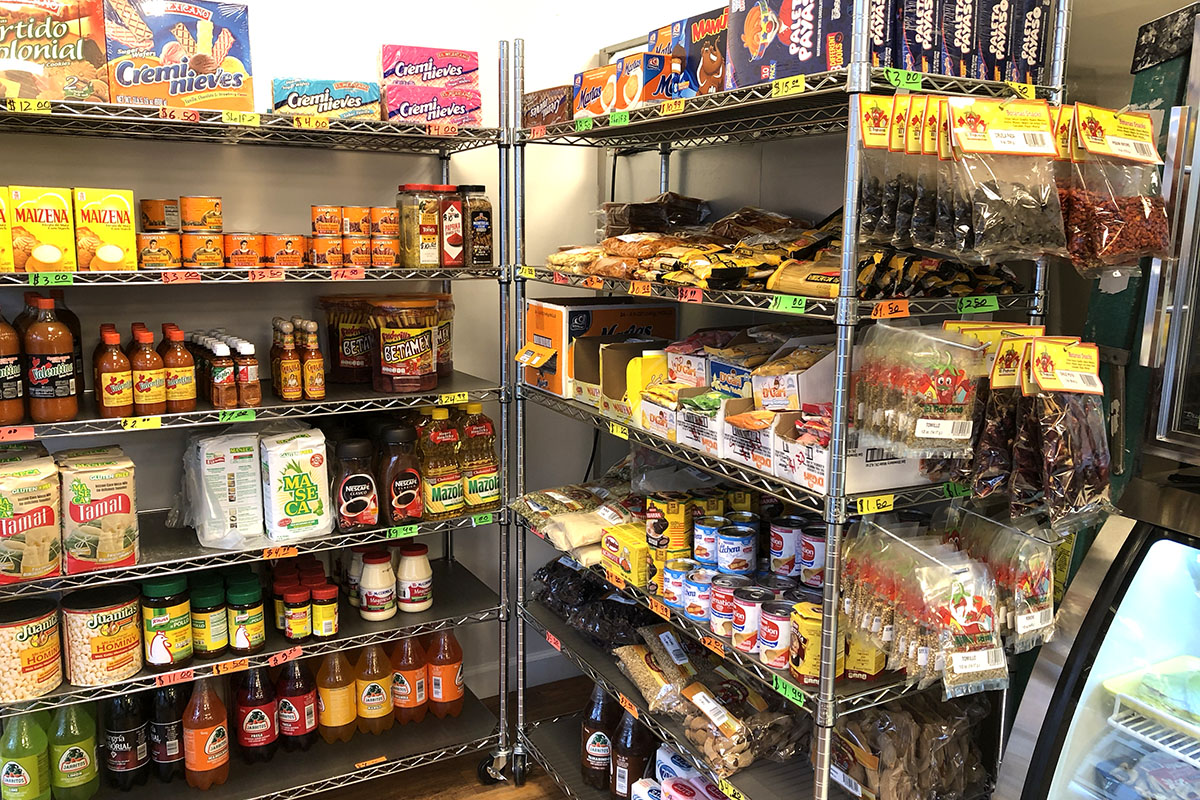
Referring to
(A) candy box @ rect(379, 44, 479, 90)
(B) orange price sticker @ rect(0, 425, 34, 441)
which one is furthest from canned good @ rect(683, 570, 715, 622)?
(B) orange price sticker @ rect(0, 425, 34, 441)

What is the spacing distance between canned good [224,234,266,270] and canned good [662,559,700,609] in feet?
4.23

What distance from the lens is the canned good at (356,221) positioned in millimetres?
2508

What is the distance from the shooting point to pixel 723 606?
2002 mm

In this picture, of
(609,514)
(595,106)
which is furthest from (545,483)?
(595,106)

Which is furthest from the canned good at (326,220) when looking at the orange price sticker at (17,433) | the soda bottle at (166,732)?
the soda bottle at (166,732)

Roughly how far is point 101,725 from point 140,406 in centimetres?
108

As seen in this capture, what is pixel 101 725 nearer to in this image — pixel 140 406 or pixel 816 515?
pixel 140 406

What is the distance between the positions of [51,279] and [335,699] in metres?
1.42

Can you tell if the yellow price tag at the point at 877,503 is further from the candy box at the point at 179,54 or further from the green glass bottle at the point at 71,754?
the green glass bottle at the point at 71,754

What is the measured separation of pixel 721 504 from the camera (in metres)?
2.28

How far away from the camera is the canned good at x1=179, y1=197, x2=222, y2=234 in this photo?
232 cm

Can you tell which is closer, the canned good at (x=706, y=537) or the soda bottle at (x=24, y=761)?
the canned good at (x=706, y=537)

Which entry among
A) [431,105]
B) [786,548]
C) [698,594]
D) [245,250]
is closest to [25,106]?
[245,250]

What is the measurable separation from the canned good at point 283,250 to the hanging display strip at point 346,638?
105cm
